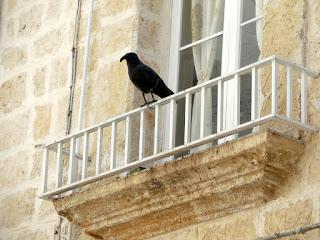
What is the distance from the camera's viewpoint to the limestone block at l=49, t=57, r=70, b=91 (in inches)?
286

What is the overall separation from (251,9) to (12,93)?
1759mm

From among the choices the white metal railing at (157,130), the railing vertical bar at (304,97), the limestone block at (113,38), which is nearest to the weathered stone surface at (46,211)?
the white metal railing at (157,130)

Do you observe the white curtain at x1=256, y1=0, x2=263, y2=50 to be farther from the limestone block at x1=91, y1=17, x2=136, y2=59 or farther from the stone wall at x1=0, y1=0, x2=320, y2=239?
the limestone block at x1=91, y1=17, x2=136, y2=59

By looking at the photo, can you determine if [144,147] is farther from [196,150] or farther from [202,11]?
[202,11]

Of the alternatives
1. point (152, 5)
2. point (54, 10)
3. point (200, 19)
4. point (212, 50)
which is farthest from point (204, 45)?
point (54, 10)

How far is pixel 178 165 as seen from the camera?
5.90 metres

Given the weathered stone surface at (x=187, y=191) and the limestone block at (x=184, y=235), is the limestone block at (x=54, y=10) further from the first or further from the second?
the limestone block at (x=184, y=235)

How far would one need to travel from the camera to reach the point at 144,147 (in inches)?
256

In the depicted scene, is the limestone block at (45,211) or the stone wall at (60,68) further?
the limestone block at (45,211)

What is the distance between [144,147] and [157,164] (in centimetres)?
36

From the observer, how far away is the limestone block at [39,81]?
292 inches

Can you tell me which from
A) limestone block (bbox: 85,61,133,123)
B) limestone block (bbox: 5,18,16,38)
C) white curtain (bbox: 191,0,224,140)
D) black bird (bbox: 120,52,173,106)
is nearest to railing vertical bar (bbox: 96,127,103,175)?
black bird (bbox: 120,52,173,106)

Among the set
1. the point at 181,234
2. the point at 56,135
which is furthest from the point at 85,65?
the point at 181,234

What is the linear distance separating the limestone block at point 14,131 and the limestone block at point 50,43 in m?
0.39
